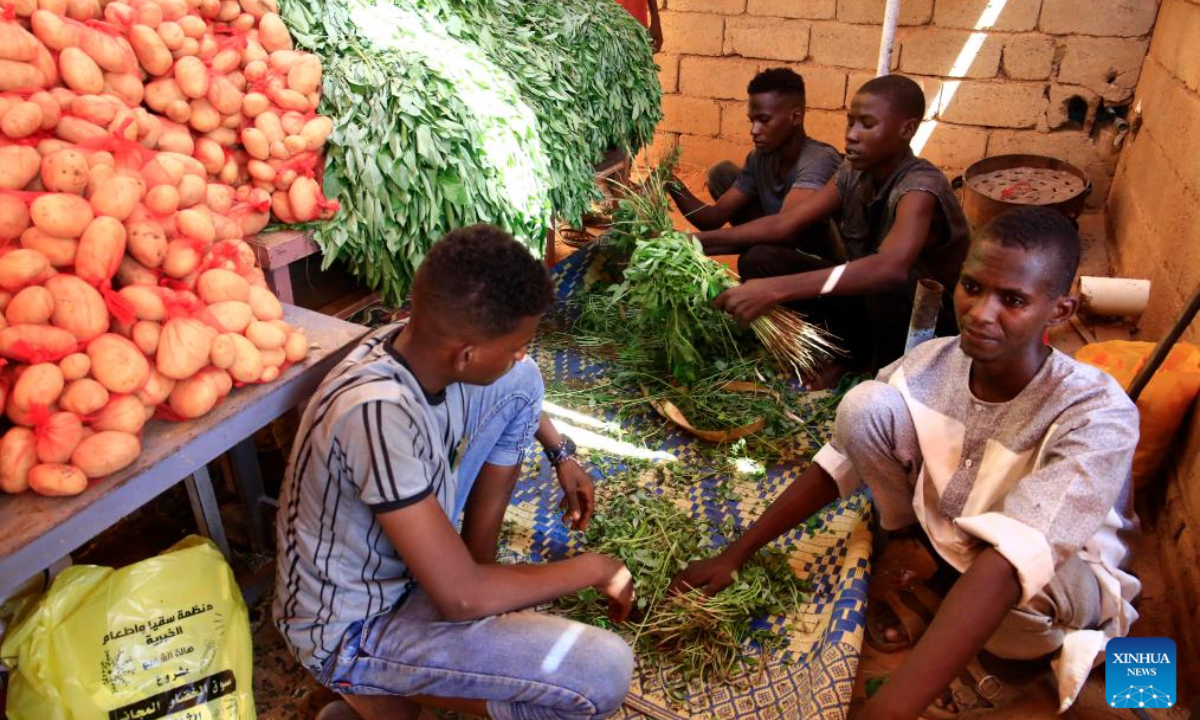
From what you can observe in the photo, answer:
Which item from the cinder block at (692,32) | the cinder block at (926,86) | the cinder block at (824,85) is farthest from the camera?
the cinder block at (692,32)

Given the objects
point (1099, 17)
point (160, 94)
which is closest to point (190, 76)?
point (160, 94)

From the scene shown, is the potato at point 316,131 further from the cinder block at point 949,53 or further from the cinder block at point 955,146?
the cinder block at point 955,146

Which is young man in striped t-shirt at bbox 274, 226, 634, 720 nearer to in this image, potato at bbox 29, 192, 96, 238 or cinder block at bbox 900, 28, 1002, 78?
potato at bbox 29, 192, 96, 238

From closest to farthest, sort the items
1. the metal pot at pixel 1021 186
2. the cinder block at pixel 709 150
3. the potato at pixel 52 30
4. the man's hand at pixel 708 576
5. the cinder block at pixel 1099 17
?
1. the potato at pixel 52 30
2. the man's hand at pixel 708 576
3. the metal pot at pixel 1021 186
4. the cinder block at pixel 1099 17
5. the cinder block at pixel 709 150

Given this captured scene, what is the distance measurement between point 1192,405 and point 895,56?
4028mm

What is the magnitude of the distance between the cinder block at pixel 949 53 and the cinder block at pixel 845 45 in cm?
13

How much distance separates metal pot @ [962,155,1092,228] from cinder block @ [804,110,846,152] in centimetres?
126

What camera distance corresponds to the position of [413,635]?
1.78m

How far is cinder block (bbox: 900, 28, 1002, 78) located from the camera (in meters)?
5.82

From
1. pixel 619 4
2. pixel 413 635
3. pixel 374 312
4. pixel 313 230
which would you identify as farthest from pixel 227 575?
pixel 619 4

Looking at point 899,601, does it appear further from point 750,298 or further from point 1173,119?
point 1173,119

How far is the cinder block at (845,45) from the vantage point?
6082 mm

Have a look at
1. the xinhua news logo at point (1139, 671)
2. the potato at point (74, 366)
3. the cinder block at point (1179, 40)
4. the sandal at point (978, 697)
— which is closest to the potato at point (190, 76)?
the potato at point (74, 366)

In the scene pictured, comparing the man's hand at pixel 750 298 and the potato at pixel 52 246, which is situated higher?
the potato at pixel 52 246
